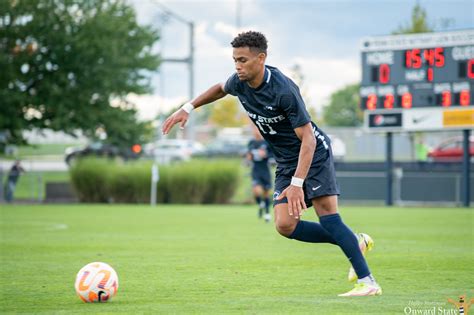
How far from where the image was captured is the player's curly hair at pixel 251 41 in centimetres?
745

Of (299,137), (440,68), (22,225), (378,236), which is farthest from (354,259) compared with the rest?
(440,68)

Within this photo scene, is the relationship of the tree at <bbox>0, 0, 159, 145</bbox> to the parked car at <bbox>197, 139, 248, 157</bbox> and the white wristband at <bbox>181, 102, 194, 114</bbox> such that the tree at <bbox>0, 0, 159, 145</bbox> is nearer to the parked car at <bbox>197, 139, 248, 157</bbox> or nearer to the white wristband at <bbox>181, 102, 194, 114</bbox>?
the parked car at <bbox>197, 139, 248, 157</bbox>

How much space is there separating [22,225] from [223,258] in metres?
9.61

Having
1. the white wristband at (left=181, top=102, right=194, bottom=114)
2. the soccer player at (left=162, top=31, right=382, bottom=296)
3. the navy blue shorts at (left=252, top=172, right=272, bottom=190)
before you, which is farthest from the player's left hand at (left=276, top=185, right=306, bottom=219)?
the navy blue shorts at (left=252, top=172, right=272, bottom=190)

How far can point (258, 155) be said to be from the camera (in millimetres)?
21016

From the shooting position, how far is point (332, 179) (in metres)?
7.66

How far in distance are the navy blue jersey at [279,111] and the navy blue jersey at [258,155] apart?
12844 millimetres

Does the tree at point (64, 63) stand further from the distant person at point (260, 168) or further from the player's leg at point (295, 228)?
the player's leg at point (295, 228)

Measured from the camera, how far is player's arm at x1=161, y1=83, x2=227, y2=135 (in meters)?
8.06

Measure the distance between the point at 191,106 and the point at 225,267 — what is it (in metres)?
2.77

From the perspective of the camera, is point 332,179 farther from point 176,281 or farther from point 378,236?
point 378,236

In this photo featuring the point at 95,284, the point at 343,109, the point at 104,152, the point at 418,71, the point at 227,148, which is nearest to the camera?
the point at 95,284

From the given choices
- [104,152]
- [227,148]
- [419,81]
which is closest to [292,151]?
[419,81]

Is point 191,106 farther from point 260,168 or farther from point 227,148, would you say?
point 227,148
